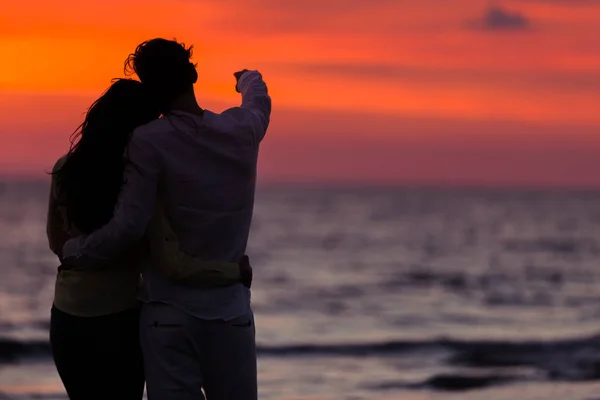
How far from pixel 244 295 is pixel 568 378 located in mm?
9545

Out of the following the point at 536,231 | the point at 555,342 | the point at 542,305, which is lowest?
the point at 555,342

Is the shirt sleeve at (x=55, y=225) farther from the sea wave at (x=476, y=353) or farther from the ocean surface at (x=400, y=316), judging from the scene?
the sea wave at (x=476, y=353)

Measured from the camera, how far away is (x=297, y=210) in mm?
72000

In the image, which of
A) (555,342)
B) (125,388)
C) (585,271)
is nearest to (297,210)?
(585,271)

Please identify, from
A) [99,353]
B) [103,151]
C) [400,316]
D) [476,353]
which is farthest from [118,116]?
[400,316]

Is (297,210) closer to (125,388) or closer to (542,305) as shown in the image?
(542,305)

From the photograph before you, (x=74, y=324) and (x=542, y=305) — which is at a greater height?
(x=542, y=305)

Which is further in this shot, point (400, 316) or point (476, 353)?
point (400, 316)

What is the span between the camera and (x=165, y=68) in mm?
3008

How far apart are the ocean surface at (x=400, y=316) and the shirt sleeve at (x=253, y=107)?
7.30 metres

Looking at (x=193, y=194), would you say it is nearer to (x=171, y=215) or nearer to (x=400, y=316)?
(x=171, y=215)

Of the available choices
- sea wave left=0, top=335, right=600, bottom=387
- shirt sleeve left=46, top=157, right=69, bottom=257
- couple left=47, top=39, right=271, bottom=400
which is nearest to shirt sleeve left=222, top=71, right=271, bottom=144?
couple left=47, top=39, right=271, bottom=400

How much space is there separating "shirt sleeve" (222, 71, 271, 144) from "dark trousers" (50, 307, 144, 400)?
69 cm

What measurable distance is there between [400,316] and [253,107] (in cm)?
1639
